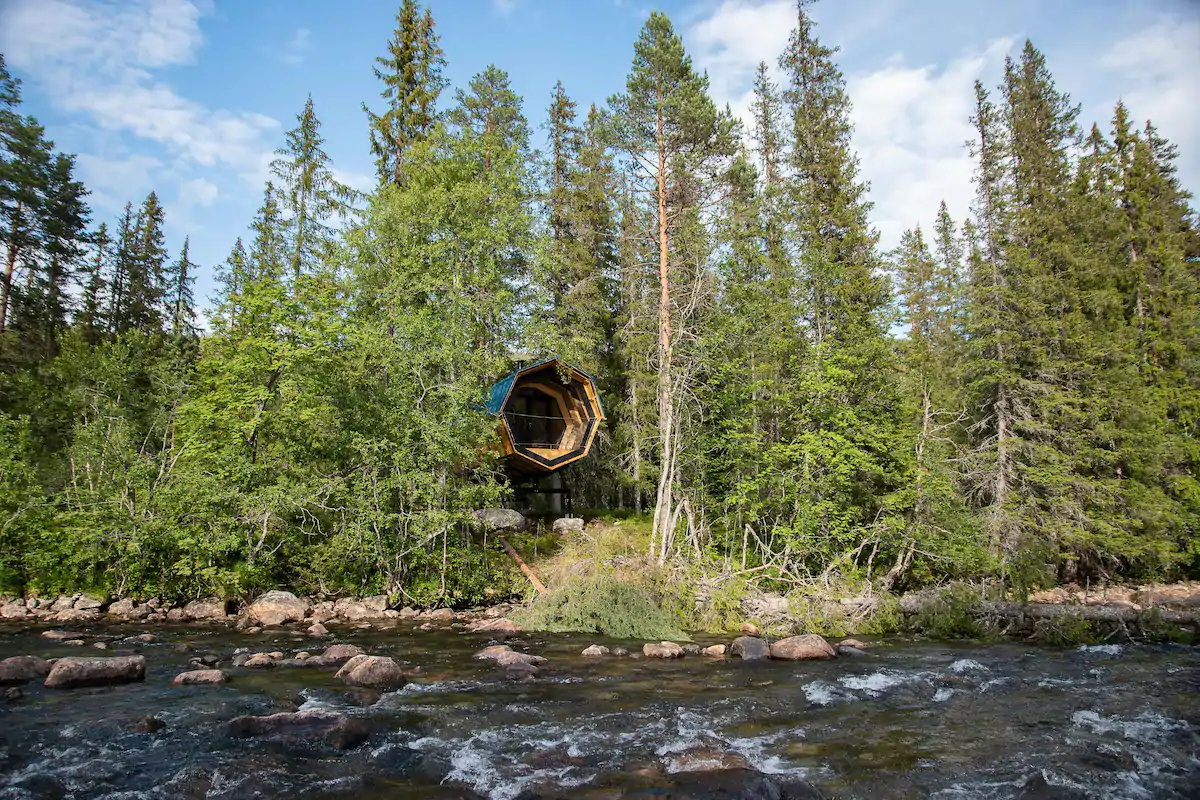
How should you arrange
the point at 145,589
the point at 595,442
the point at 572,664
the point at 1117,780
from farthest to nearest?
the point at 595,442 < the point at 145,589 < the point at 572,664 < the point at 1117,780

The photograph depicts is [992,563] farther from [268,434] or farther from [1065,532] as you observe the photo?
[268,434]

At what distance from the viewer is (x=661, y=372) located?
17547 mm

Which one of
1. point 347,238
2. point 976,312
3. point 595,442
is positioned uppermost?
point 347,238

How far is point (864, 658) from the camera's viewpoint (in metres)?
11.1

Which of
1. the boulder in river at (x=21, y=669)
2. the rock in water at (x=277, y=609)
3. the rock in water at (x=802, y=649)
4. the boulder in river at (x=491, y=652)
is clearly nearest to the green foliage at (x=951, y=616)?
the rock in water at (x=802, y=649)

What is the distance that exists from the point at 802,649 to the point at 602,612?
4.54 m

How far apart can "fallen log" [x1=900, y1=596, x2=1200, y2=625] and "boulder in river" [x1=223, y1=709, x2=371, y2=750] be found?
Result: 1256 centimetres

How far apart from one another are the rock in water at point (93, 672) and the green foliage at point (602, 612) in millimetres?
7531

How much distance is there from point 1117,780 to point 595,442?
70.3 feet

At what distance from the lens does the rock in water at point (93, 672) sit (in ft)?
27.3

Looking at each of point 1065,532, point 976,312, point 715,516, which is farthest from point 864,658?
point 976,312

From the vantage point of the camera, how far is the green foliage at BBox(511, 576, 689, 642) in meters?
13.6

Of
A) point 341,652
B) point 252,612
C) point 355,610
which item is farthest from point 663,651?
point 252,612

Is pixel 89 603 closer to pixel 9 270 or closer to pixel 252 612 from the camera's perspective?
pixel 252 612
